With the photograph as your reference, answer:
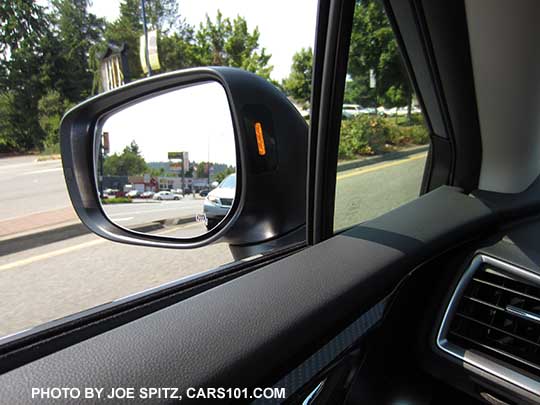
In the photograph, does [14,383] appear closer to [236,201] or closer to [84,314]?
[84,314]

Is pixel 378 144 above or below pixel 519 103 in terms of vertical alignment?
below

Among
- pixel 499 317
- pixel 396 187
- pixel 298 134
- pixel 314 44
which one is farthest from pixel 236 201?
pixel 396 187

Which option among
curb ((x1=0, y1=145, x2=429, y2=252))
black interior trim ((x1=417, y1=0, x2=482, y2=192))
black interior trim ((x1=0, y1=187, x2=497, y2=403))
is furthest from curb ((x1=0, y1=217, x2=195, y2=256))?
black interior trim ((x1=417, y1=0, x2=482, y2=192))

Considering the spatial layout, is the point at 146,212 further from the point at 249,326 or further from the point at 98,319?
the point at 249,326

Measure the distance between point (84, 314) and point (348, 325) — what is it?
2.58 ft

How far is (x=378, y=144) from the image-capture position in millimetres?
2406

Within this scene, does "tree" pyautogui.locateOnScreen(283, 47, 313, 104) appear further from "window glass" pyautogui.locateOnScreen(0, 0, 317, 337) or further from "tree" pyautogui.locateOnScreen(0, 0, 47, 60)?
"tree" pyautogui.locateOnScreen(0, 0, 47, 60)

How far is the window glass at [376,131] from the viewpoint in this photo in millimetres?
1812

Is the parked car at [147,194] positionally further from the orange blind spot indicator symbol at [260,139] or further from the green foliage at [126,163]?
the orange blind spot indicator symbol at [260,139]

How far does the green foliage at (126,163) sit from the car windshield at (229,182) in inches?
16.0

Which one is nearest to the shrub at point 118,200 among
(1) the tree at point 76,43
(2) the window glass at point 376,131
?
(2) the window glass at point 376,131

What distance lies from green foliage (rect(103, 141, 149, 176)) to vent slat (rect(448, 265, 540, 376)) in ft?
4.93

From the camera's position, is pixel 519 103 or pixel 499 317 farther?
pixel 519 103

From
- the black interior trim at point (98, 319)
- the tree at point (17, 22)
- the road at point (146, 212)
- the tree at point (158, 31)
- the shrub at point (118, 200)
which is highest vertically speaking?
the tree at point (158, 31)
